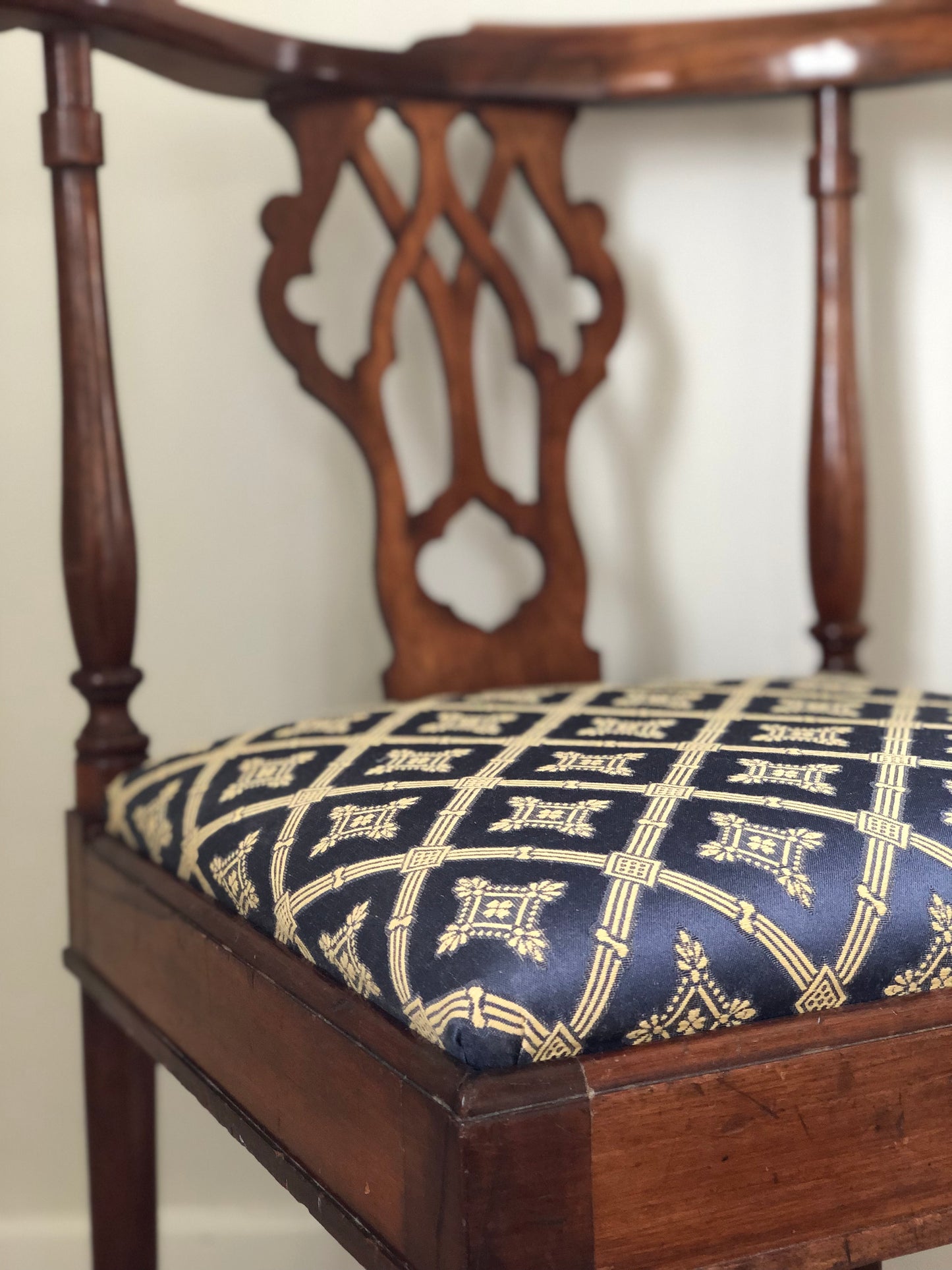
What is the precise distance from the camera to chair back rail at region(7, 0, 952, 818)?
102 centimetres

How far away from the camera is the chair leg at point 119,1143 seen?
0.99 metres

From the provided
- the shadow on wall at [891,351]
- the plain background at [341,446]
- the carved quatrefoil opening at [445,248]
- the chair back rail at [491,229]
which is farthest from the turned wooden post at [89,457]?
the shadow on wall at [891,351]

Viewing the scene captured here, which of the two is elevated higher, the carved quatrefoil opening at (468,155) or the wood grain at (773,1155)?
the carved quatrefoil opening at (468,155)

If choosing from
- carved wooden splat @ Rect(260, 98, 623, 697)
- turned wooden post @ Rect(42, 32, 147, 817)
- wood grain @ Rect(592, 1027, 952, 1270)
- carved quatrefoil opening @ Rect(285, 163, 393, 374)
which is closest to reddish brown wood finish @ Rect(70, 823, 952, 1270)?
wood grain @ Rect(592, 1027, 952, 1270)

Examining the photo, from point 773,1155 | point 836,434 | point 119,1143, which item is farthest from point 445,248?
point 773,1155

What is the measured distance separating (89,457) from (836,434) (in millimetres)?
622

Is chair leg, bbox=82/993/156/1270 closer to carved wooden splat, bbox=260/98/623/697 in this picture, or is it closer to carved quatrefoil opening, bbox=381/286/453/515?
carved wooden splat, bbox=260/98/623/697

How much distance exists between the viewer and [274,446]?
1.24 metres

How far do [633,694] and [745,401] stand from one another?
1.68 ft

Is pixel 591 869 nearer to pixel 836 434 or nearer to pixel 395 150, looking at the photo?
pixel 836 434

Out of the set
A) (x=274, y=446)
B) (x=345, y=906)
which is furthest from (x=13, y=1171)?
(x=345, y=906)

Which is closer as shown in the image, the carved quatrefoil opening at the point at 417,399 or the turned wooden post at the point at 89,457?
the turned wooden post at the point at 89,457

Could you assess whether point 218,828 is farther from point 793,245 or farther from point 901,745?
point 793,245

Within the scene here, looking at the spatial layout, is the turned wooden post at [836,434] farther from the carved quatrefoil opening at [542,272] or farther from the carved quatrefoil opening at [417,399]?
the carved quatrefoil opening at [417,399]
